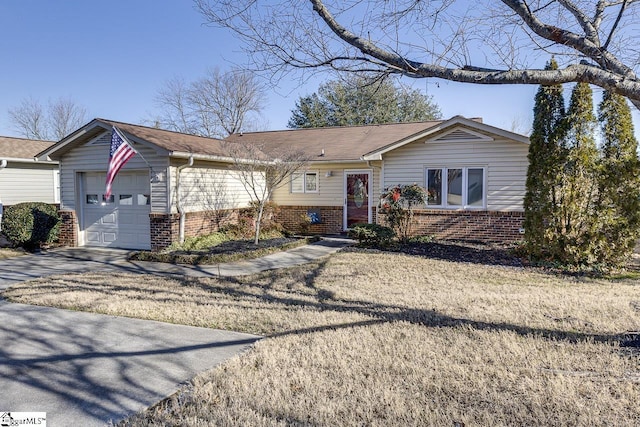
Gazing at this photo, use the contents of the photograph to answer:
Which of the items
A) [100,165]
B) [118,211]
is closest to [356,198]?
[118,211]

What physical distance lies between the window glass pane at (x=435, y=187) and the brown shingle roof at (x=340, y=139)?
2387 mm

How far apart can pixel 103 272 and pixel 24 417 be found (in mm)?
5979

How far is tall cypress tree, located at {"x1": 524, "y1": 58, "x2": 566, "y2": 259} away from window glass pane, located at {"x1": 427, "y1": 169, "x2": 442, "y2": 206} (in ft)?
11.5

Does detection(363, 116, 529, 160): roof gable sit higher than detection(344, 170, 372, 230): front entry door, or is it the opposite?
detection(363, 116, 529, 160): roof gable

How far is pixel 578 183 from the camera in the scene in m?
8.88

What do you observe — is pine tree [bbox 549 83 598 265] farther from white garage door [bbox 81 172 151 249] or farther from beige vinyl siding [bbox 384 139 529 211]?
white garage door [bbox 81 172 151 249]

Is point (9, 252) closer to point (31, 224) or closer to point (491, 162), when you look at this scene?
point (31, 224)

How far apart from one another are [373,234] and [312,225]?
4.28 meters

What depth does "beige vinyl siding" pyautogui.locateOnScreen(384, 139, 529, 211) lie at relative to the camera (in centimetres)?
1200

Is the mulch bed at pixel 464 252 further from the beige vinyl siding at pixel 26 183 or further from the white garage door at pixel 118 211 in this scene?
the beige vinyl siding at pixel 26 183

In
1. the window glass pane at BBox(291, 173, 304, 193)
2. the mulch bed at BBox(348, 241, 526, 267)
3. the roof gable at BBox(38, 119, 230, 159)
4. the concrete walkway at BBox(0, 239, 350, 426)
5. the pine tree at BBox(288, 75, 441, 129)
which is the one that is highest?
the pine tree at BBox(288, 75, 441, 129)

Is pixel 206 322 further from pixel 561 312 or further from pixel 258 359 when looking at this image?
pixel 561 312

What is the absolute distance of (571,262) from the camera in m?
8.91

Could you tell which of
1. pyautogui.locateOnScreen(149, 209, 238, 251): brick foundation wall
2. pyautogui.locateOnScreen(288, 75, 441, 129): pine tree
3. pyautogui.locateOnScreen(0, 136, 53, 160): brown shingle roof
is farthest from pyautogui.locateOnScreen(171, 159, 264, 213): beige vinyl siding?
pyautogui.locateOnScreen(288, 75, 441, 129): pine tree
